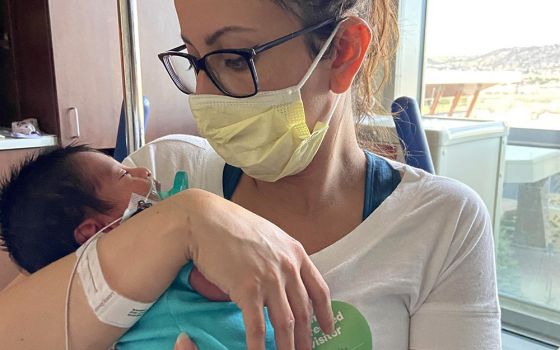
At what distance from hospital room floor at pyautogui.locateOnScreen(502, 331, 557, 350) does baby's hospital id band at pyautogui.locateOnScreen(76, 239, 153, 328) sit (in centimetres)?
197

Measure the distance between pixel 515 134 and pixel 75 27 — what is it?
2.16 metres

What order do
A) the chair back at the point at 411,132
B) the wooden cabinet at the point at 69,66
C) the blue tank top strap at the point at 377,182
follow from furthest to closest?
the wooden cabinet at the point at 69,66 < the chair back at the point at 411,132 < the blue tank top strap at the point at 377,182

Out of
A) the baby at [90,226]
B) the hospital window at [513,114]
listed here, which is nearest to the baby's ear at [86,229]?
the baby at [90,226]

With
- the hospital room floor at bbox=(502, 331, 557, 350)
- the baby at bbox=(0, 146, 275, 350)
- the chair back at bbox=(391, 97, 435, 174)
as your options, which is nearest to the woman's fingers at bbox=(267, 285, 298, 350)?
the baby at bbox=(0, 146, 275, 350)

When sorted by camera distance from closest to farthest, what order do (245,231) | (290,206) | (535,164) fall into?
1. (245,231)
2. (290,206)
3. (535,164)

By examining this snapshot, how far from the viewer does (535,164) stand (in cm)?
211

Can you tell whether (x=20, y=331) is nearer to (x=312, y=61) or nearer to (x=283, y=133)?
(x=283, y=133)

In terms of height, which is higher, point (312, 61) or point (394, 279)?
point (312, 61)

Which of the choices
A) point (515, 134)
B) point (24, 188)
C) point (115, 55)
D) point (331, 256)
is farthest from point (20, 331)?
point (115, 55)

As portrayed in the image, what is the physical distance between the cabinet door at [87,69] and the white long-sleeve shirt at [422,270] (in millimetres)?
2043

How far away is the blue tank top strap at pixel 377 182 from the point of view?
0.96 m

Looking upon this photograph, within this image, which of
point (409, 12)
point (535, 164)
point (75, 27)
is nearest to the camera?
point (535, 164)

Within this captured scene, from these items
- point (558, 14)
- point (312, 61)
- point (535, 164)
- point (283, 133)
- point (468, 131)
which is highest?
point (558, 14)

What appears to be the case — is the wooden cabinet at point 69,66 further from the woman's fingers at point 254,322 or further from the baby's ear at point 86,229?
the woman's fingers at point 254,322
